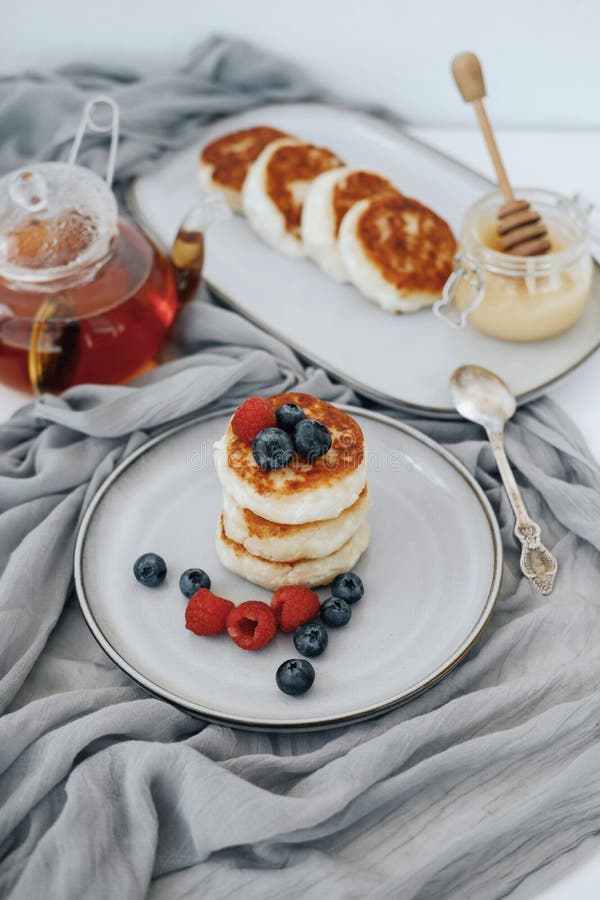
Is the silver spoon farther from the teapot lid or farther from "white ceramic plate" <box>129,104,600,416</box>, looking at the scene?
the teapot lid

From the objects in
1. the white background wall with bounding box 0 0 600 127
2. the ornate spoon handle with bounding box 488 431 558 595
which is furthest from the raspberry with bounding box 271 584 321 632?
the white background wall with bounding box 0 0 600 127

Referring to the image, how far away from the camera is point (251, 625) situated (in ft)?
4.92

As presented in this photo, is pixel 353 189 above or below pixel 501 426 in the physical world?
above

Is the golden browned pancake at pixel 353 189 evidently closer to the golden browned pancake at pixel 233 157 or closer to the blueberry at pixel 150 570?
the golden browned pancake at pixel 233 157

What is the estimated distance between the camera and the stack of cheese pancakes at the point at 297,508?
1.47m

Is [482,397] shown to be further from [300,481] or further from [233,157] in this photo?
[233,157]

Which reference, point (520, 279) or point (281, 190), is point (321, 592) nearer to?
point (520, 279)

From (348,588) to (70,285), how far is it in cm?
79

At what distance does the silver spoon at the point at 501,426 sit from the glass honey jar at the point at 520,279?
0.47 feet

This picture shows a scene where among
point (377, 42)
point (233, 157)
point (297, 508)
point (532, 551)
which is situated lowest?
point (532, 551)

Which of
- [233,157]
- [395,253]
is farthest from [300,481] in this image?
[233,157]

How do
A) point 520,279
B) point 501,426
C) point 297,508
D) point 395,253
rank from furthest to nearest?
point 395,253, point 520,279, point 501,426, point 297,508

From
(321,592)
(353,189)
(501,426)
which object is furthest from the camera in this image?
(353,189)

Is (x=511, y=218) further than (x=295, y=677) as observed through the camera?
Yes
